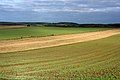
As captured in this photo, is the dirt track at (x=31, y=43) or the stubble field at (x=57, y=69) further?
the dirt track at (x=31, y=43)

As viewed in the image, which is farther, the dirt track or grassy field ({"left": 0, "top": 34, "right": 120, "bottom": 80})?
the dirt track

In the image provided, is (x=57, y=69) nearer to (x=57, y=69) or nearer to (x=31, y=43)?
(x=57, y=69)

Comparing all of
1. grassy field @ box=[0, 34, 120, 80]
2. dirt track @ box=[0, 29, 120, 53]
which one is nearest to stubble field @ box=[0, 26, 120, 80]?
grassy field @ box=[0, 34, 120, 80]

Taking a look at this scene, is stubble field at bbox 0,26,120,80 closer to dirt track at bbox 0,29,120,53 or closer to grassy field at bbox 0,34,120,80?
grassy field at bbox 0,34,120,80

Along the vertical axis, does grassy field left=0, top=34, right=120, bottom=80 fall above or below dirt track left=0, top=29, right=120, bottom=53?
below

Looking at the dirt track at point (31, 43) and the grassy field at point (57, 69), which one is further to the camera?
the dirt track at point (31, 43)

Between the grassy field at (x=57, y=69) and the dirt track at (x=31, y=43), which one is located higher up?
the dirt track at (x=31, y=43)

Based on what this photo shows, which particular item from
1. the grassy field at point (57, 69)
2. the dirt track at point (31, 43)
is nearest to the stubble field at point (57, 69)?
the grassy field at point (57, 69)

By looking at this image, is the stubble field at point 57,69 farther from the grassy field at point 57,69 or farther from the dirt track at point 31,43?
the dirt track at point 31,43

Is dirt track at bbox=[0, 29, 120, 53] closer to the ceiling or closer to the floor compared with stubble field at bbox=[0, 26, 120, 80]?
closer to the ceiling

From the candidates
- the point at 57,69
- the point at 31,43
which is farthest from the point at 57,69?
the point at 31,43

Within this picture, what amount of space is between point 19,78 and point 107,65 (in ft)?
25.3

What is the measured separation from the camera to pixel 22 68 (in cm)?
1814

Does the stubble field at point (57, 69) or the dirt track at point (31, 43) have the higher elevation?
the dirt track at point (31, 43)
